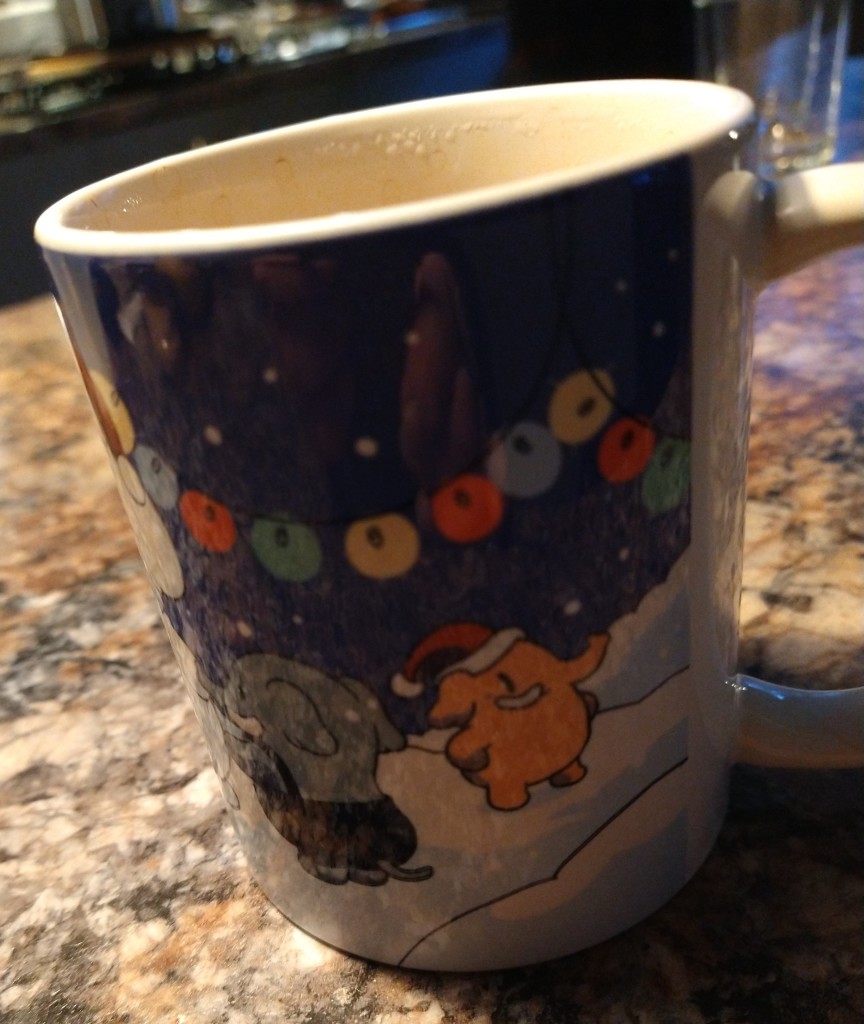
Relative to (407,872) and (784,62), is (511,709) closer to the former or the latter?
(407,872)

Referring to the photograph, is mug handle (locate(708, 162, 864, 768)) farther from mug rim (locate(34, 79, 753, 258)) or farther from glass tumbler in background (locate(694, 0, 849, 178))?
glass tumbler in background (locate(694, 0, 849, 178))

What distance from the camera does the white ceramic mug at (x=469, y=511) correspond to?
0.20m

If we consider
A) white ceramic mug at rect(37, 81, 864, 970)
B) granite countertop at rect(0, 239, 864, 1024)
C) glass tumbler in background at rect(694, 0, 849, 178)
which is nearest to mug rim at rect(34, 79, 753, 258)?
white ceramic mug at rect(37, 81, 864, 970)

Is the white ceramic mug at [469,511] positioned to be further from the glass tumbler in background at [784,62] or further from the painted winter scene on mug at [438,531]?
the glass tumbler in background at [784,62]

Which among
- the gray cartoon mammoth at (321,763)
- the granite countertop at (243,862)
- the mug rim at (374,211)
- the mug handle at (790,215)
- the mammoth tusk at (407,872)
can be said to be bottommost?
the granite countertop at (243,862)

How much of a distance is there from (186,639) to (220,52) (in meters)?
1.64

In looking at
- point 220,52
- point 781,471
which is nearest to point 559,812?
point 781,471

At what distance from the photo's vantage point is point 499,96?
33 centimetres

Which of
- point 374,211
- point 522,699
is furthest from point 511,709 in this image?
point 374,211

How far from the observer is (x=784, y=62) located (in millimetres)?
953

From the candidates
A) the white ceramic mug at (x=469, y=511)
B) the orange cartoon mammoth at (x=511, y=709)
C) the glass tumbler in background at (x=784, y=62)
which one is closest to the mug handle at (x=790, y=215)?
the white ceramic mug at (x=469, y=511)

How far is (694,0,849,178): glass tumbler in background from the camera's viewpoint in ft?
2.99

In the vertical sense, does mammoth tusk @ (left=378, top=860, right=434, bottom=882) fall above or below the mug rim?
below

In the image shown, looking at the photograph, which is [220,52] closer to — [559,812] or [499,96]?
[499,96]
